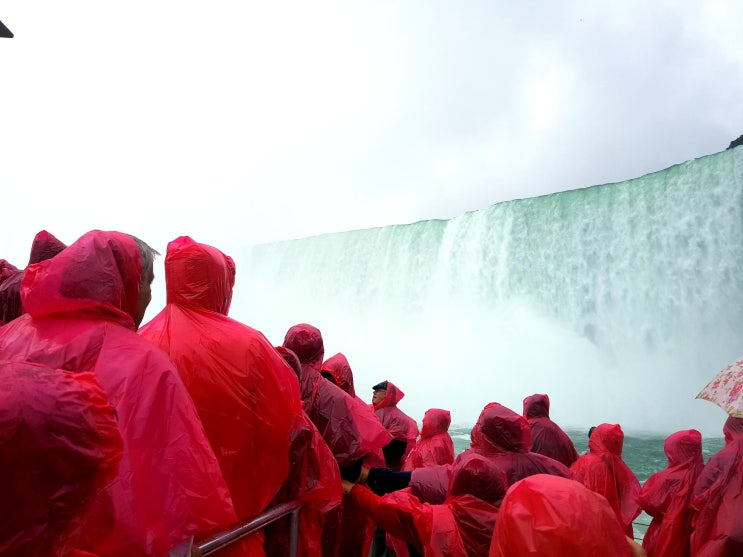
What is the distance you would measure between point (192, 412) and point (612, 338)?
17055 mm

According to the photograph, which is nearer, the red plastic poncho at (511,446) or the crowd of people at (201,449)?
the crowd of people at (201,449)

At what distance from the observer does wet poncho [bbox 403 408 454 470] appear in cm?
523

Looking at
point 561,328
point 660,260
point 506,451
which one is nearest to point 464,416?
point 561,328

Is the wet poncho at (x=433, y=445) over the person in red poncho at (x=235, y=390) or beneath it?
beneath

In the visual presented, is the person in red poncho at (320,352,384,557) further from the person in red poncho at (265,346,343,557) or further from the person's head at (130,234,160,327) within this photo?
the person's head at (130,234,160,327)

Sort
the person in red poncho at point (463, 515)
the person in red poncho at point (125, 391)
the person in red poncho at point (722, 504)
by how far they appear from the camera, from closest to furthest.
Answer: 1. the person in red poncho at point (125, 391)
2. the person in red poncho at point (463, 515)
3. the person in red poncho at point (722, 504)

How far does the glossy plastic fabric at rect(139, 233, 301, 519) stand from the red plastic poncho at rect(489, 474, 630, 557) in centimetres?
81

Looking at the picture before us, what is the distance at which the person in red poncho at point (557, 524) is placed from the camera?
1408 millimetres

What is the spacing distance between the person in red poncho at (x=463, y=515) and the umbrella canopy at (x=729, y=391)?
34.7 inches

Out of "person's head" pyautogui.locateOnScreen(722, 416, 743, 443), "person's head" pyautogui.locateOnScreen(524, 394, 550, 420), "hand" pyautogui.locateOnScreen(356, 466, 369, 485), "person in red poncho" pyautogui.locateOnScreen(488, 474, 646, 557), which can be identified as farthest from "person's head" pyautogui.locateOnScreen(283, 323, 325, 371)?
"person's head" pyautogui.locateOnScreen(524, 394, 550, 420)

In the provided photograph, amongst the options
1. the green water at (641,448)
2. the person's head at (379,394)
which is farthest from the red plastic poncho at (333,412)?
the green water at (641,448)

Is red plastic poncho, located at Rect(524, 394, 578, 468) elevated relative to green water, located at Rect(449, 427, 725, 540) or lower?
elevated

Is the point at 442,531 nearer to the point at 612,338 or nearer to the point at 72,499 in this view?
the point at 72,499

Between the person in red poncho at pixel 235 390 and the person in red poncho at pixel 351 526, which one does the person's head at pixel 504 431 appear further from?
the person in red poncho at pixel 235 390
